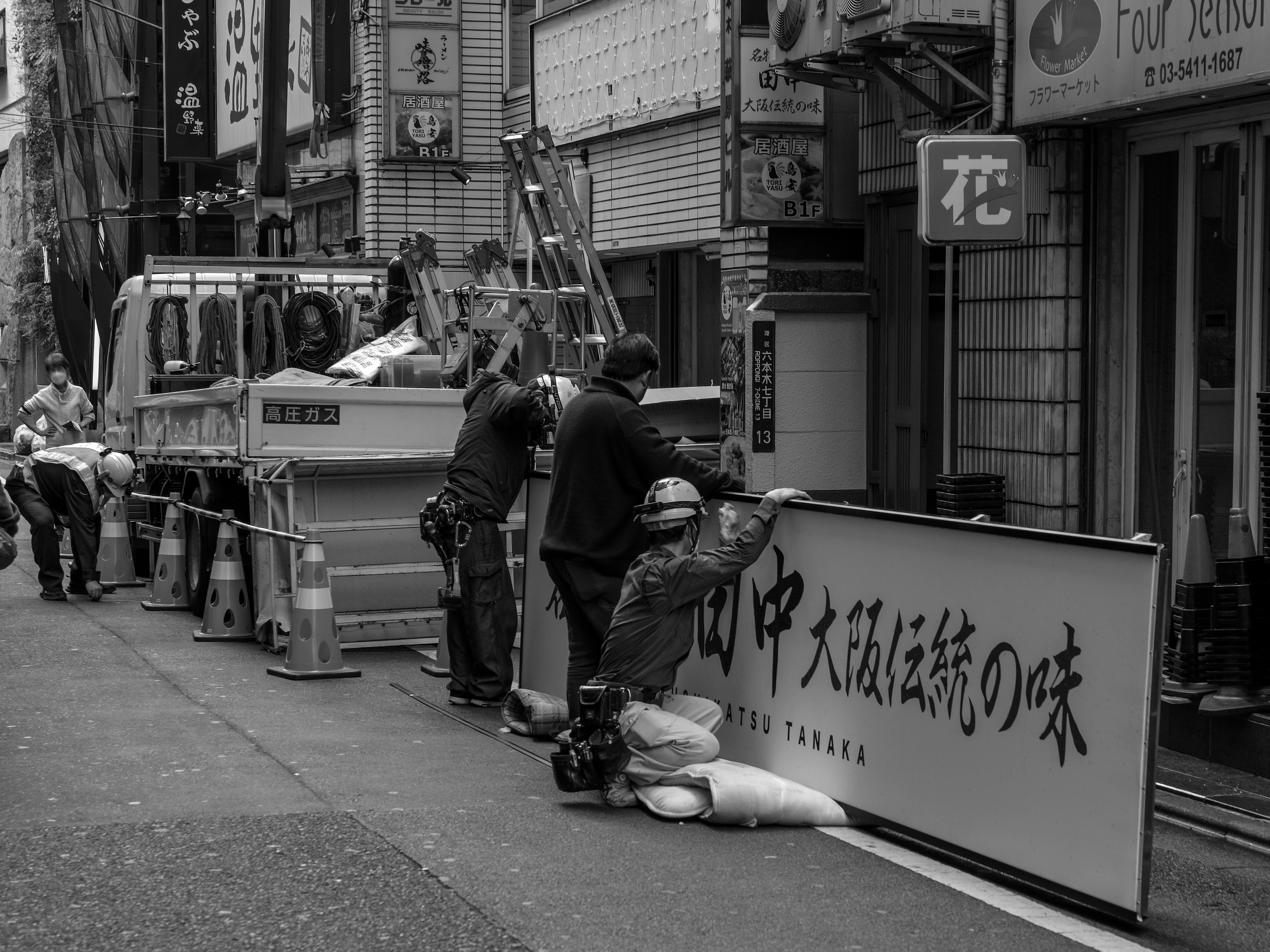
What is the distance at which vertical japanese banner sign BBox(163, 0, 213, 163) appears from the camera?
28.9 m

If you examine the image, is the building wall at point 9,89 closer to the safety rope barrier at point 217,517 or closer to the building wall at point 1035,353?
the safety rope barrier at point 217,517

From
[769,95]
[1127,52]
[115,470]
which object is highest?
[769,95]

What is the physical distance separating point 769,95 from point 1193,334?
4310mm

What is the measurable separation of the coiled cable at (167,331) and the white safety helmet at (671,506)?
8911 mm

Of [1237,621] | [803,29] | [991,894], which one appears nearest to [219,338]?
[803,29]

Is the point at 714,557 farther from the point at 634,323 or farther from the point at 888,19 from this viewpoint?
the point at 634,323

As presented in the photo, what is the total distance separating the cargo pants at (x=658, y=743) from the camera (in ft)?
22.3

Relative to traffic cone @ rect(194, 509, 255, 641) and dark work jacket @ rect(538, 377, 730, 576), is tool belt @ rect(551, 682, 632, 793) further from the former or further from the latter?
traffic cone @ rect(194, 509, 255, 641)

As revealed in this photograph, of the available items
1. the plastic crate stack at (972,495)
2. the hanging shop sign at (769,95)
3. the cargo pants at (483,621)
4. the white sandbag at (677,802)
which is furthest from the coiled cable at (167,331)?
the white sandbag at (677,802)

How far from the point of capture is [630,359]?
7.61 meters

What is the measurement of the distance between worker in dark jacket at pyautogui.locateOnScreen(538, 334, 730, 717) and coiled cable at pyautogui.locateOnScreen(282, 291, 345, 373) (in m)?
7.51

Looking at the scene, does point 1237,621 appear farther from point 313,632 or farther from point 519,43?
point 519,43

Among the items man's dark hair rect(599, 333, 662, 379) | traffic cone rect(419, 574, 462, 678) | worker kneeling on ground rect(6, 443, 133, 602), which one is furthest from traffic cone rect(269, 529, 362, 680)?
worker kneeling on ground rect(6, 443, 133, 602)

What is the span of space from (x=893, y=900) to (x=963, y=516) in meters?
5.60
